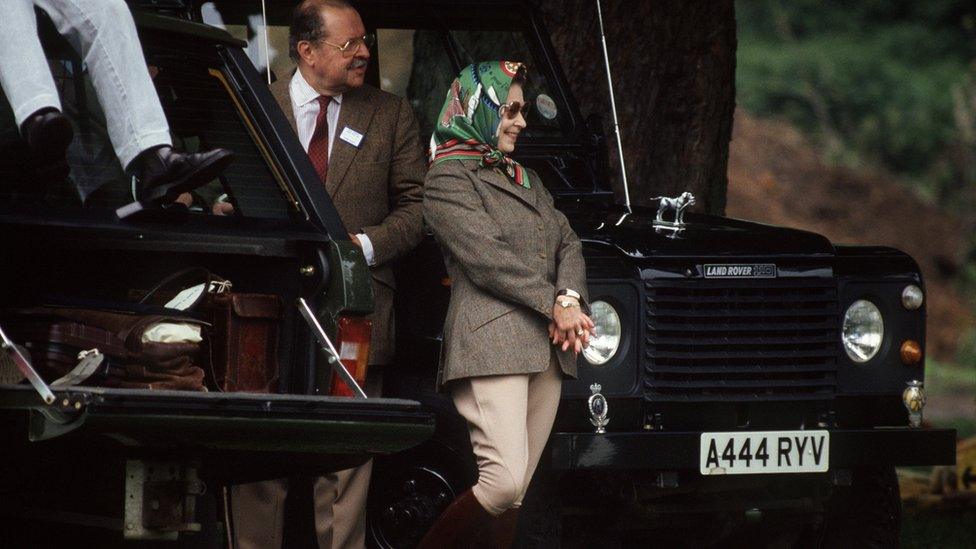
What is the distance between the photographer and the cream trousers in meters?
5.44

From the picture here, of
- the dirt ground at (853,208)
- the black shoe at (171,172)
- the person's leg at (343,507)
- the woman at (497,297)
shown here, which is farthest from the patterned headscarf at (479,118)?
the dirt ground at (853,208)

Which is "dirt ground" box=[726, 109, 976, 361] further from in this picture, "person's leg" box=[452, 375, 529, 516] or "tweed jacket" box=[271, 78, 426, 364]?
"person's leg" box=[452, 375, 529, 516]

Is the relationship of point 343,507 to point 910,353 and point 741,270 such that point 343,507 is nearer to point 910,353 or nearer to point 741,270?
point 741,270

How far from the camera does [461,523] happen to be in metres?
5.49

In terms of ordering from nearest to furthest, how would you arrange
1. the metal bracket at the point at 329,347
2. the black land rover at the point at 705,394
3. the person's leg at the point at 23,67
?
the person's leg at the point at 23,67
the metal bracket at the point at 329,347
the black land rover at the point at 705,394

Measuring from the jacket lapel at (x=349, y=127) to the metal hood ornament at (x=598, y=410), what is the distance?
118 centimetres

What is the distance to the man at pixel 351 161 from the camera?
5797mm

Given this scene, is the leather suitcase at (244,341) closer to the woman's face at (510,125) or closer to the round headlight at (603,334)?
the woman's face at (510,125)

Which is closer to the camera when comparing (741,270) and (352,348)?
(352,348)

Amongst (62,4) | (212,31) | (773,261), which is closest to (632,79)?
(773,261)

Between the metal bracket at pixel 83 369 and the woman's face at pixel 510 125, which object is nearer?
the metal bracket at pixel 83 369

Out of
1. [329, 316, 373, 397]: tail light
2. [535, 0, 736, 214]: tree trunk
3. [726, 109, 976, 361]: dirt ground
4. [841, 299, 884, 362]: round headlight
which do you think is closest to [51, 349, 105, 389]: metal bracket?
[329, 316, 373, 397]: tail light

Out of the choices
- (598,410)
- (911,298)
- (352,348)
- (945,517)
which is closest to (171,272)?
(352,348)

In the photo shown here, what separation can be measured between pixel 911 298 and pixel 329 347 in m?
2.57
